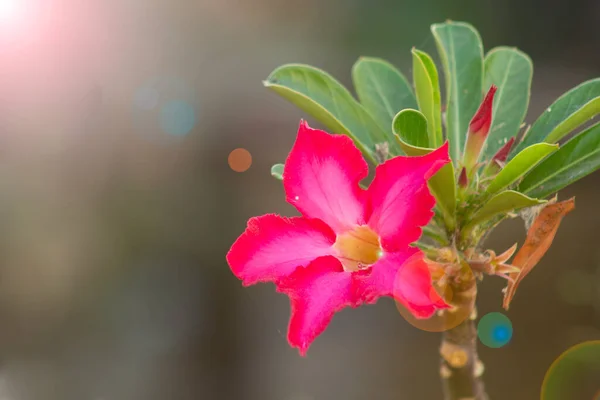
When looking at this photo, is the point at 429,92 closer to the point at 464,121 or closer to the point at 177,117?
the point at 464,121

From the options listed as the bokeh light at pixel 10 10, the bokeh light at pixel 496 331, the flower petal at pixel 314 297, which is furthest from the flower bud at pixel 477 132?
the bokeh light at pixel 10 10

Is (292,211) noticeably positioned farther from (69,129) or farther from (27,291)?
(27,291)

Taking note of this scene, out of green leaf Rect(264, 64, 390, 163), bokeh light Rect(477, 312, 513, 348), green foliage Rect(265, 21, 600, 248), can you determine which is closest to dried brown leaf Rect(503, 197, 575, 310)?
green foliage Rect(265, 21, 600, 248)

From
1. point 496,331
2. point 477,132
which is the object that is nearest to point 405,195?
point 477,132

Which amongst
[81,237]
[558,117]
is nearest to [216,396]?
[81,237]

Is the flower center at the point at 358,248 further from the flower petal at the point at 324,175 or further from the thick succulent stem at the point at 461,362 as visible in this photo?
the thick succulent stem at the point at 461,362
